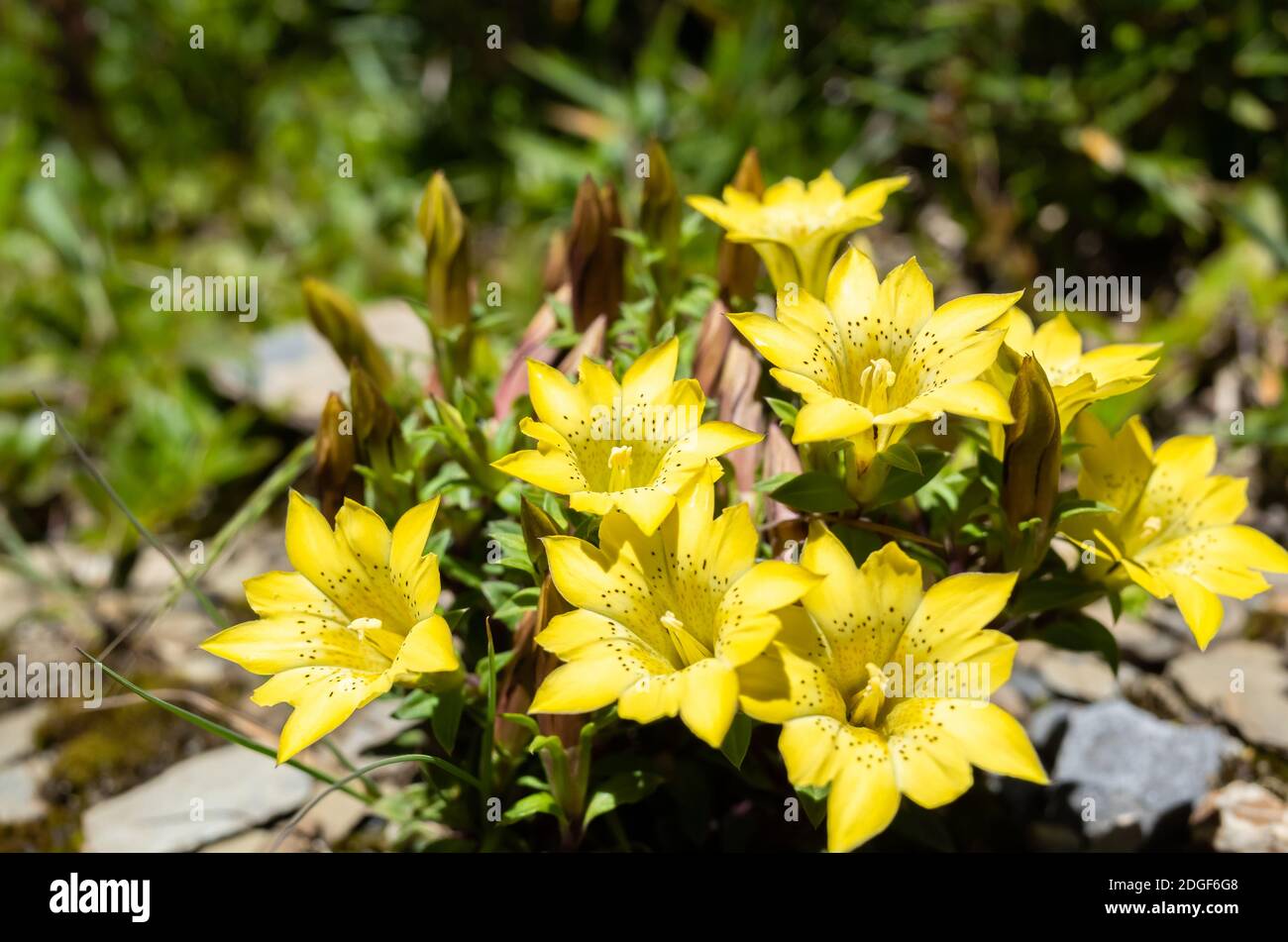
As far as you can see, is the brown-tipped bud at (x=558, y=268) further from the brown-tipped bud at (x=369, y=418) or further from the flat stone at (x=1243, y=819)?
the flat stone at (x=1243, y=819)

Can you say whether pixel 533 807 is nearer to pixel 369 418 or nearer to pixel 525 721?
pixel 525 721

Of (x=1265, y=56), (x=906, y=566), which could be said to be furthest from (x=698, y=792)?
(x=1265, y=56)

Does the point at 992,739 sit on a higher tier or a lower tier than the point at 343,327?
lower

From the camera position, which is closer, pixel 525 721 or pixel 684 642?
pixel 684 642

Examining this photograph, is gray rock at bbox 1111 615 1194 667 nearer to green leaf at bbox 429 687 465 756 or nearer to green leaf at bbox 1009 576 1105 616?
green leaf at bbox 1009 576 1105 616

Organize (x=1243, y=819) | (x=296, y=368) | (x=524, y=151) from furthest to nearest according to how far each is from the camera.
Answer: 1. (x=524, y=151)
2. (x=296, y=368)
3. (x=1243, y=819)

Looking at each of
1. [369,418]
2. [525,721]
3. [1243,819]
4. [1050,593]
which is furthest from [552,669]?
[1243,819]
